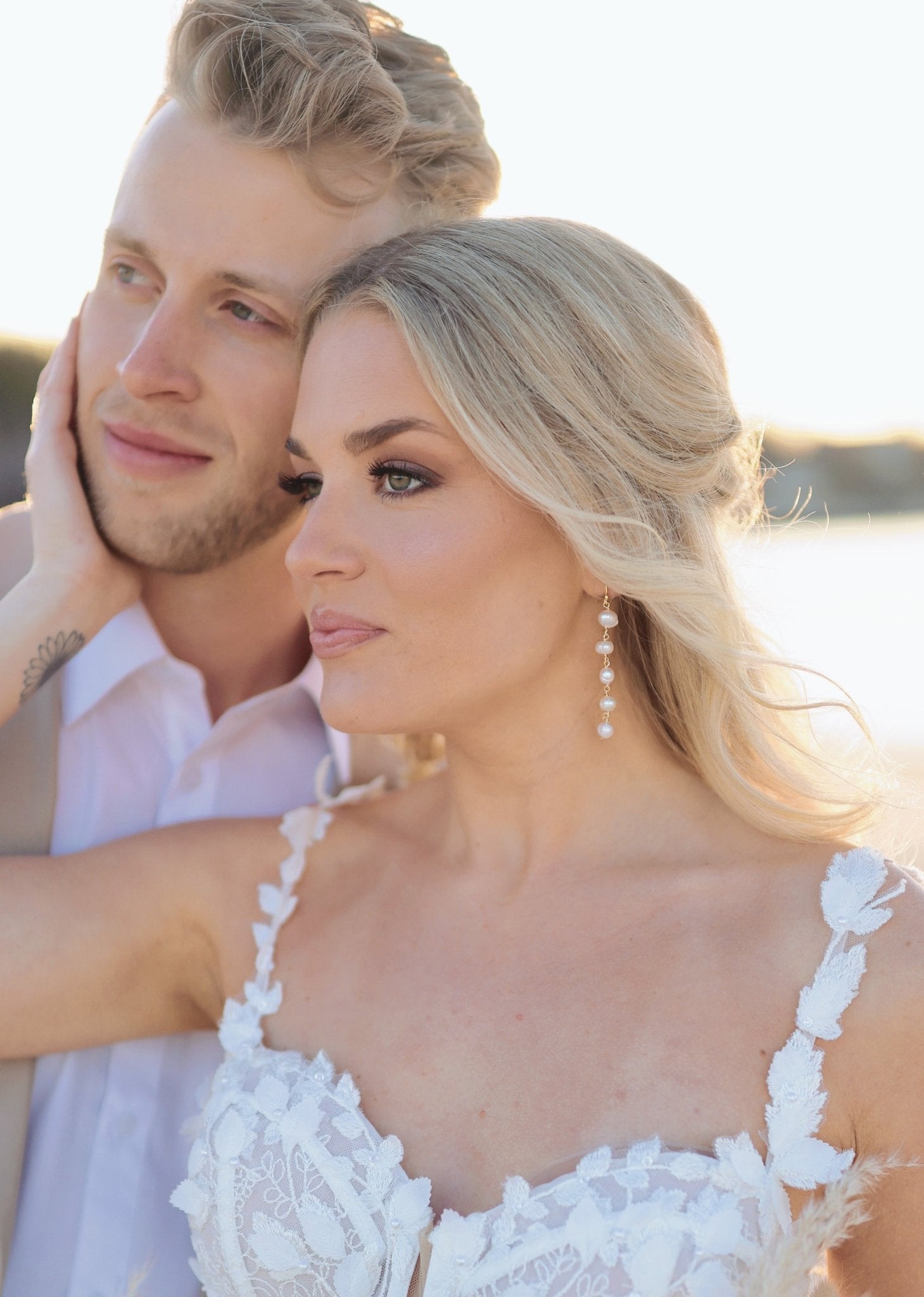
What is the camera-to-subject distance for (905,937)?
2.19 meters

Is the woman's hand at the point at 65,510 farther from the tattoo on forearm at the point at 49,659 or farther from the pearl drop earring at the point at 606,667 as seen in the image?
the pearl drop earring at the point at 606,667

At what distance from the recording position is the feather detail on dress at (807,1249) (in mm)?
1729

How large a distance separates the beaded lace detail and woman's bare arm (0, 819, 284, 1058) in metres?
0.32

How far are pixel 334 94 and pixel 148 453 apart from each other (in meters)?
1.01

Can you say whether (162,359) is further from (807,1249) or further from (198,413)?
(807,1249)

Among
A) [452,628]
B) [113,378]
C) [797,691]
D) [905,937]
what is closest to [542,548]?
[452,628]

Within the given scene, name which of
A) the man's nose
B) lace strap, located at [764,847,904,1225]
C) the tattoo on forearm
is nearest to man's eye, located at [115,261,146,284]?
the man's nose

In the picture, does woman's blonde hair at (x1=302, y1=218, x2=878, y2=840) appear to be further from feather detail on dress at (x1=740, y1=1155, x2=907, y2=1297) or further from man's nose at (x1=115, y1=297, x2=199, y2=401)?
feather detail on dress at (x1=740, y1=1155, x2=907, y2=1297)

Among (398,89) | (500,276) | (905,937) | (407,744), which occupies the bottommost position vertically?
(407,744)

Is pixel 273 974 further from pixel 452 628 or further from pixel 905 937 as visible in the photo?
pixel 905 937

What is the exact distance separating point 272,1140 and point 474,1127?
0.40 m

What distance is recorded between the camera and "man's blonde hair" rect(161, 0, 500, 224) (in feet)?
9.87

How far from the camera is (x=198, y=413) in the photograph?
3.04m

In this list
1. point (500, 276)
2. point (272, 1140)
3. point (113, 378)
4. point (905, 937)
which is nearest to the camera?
point (905, 937)
